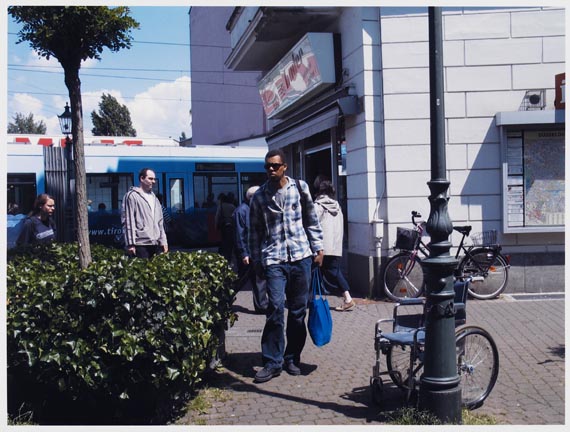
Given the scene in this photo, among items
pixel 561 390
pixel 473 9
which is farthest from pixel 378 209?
pixel 561 390

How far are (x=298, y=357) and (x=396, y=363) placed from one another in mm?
1000

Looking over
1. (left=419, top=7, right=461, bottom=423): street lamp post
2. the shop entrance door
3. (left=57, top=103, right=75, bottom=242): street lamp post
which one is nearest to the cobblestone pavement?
(left=419, top=7, right=461, bottom=423): street lamp post

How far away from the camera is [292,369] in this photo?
5.38 metres

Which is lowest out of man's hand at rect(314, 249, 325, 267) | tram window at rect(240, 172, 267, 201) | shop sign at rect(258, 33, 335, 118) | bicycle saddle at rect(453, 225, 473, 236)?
man's hand at rect(314, 249, 325, 267)

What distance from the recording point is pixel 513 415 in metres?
4.39

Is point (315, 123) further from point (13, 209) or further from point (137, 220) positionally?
point (13, 209)

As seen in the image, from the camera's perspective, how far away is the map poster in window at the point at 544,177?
29.5ft

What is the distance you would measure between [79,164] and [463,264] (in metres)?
5.56

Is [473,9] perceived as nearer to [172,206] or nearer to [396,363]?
[396,363]

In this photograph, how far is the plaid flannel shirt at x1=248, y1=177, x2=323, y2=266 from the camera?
17.3ft

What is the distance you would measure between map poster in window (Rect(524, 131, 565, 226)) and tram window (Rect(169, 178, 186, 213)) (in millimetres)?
11139

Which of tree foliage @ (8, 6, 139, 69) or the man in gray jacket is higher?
tree foliage @ (8, 6, 139, 69)

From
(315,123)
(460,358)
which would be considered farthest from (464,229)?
(460,358)

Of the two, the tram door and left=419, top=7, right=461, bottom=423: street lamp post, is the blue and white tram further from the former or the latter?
left=419, top=7, right=461, bottom=423: street lamp post
